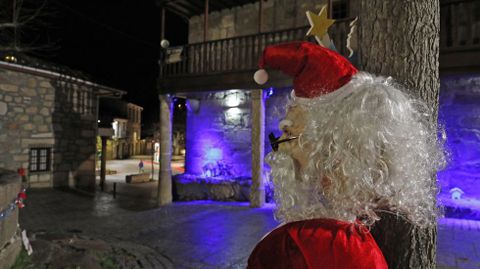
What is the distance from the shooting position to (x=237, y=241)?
6.12 meters

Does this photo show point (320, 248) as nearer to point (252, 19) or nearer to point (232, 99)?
point (232, 99)

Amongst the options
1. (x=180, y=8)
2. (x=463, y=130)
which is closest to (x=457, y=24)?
(x=463, y=130)

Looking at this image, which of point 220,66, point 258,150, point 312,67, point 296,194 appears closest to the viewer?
point 312,67

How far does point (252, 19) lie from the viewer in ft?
34.4

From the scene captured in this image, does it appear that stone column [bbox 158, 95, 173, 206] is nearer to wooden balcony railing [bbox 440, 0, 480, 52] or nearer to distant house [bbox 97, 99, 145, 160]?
wooden balcony railing [bbox 440, 0, 480, 52]

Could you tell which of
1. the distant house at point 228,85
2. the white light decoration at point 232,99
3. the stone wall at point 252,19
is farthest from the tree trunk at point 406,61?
the white light decoration at point 232,99

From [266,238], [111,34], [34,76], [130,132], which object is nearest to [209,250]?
[266,238]

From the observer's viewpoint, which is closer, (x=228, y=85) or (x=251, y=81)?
(x=251, y=81)

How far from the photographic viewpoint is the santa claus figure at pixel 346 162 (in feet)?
4.40

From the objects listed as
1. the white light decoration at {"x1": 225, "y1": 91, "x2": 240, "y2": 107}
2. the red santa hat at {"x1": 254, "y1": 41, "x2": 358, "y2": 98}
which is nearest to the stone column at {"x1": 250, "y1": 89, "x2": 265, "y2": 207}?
the white light decoration at {"x1": 225, "y1": 91, "x2": 240, "y2": 107}

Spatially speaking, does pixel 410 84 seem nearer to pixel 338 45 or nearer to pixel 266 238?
pixel 266 238

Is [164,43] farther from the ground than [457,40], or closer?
farther from the ground

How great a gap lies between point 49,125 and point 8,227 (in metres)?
9.12

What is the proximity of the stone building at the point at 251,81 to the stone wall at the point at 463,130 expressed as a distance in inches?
0.7
